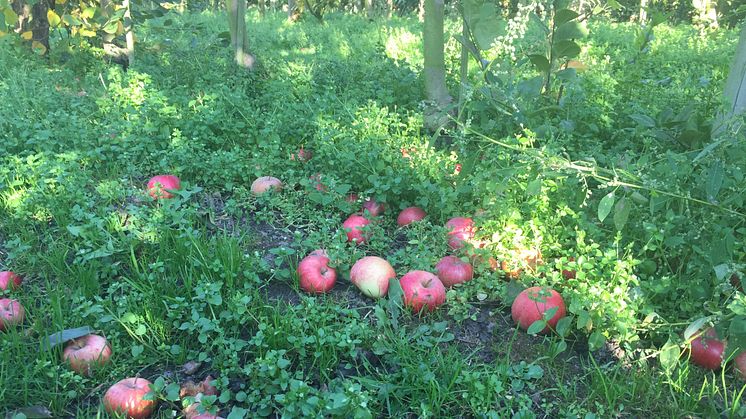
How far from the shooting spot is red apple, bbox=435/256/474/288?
98.5 inches

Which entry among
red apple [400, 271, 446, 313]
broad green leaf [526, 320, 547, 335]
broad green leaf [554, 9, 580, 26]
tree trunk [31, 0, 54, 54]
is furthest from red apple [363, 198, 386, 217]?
tree trunk [31, 0, 54, 54]

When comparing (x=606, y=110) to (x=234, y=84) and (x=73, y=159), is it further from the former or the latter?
(x=73, y=159)

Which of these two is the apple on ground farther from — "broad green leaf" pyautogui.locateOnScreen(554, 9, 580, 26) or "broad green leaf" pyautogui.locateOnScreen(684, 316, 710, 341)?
"broad green leaf" pyautogui.locateOnScreen(554, 9, 580, 26)

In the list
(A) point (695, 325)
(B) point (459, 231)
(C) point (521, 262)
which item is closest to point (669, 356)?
(A) point (695, 325)

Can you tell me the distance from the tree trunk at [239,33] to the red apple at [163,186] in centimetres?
227

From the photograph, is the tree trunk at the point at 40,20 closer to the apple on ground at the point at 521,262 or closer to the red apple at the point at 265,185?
the red apple at the point at 265,185

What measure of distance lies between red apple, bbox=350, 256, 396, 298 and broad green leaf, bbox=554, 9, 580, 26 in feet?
6.45

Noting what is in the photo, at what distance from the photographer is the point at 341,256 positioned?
2.52 metres

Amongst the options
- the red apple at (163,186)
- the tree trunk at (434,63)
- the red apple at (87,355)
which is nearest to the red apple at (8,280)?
the red apple at (87,355)

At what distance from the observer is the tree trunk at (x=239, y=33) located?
502 centimetres

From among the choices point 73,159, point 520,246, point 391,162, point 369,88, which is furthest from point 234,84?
point 520,246

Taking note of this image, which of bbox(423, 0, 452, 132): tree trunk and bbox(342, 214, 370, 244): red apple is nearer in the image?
bbox(342, 214, 370, 244): red apple

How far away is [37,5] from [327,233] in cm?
493

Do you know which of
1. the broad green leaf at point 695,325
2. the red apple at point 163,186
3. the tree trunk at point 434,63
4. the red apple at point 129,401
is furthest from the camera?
the tree trunk at point 434,63
